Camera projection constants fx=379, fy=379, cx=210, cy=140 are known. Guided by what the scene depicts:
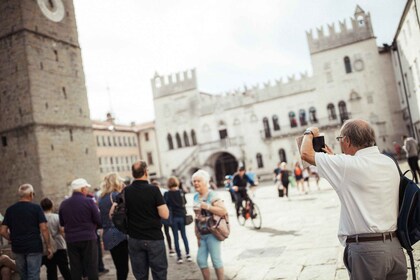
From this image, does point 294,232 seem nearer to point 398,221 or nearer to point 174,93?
point 398,221

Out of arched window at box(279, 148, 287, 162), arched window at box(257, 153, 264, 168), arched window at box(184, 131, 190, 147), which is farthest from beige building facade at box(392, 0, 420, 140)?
arched window at box(184, 131, 190, 147)

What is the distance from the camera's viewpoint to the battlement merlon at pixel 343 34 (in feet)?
115

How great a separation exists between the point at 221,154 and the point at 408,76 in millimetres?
20420

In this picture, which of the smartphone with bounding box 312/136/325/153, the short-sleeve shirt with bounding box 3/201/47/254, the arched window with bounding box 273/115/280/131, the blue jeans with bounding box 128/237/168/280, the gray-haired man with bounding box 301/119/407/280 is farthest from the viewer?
the arched window with bounding box 273/115/280/131

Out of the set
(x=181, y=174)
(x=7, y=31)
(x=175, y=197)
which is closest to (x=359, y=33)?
(x=181, y=174)

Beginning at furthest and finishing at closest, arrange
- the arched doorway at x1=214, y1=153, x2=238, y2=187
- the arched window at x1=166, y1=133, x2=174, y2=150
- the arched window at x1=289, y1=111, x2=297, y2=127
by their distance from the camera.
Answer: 1. the arched window at x1=166, y1=133, x2=174, y2=150
2. the arched doorway at x1=214, y1=153, x2=238, y2=187
3. the arched window at x1=289, y1=111, x2=297, y2=127

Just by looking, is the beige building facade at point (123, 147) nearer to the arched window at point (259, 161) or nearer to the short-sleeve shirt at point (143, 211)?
the arched window at point (259, 161)

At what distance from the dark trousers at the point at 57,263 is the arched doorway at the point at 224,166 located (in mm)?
34320

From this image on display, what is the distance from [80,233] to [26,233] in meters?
0.77

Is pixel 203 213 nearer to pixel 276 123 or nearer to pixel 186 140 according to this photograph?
pixel 276 123

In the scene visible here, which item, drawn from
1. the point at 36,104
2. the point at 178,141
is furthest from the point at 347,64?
the point at 36,104

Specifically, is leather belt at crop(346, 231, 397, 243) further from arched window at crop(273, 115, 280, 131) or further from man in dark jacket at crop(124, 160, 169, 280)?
arched window at crop(273, 115, 280, 131)

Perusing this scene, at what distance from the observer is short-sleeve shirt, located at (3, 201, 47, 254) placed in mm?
5465

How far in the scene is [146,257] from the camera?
4.48 metres
